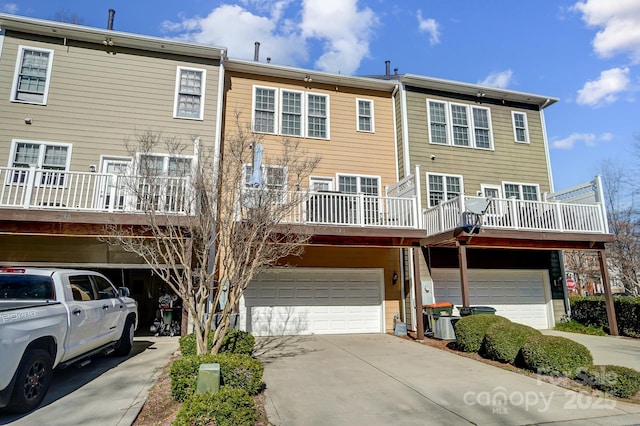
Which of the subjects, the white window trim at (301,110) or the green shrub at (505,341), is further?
the white window trim at (301,110)

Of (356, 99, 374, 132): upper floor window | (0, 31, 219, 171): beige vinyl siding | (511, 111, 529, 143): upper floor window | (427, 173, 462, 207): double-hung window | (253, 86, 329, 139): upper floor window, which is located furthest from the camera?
(511, 111, 529, 143): upper floor window

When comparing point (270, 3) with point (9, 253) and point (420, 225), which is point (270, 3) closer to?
point (420, 225)

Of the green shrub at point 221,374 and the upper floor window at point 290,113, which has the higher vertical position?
the upper floor window at point 290,113

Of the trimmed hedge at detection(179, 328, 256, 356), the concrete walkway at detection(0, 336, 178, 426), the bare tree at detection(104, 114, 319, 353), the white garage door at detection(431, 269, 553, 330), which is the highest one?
the bare tree at detection(104, 114, 319, 353)

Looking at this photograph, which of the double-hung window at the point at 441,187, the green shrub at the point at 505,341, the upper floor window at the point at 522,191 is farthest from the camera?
the upper floor window at the point at 522,191

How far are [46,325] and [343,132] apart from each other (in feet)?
34.4

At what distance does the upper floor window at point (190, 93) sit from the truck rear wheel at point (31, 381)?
8372mm

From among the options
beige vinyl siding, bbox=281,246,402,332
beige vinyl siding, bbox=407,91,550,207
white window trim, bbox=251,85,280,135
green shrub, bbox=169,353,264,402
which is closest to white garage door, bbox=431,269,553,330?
beige vinyl siding, bbox=281,246,402,332

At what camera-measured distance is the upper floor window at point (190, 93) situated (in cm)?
1162

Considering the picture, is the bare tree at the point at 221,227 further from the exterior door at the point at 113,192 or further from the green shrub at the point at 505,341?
the green shrub at the point at 505,341

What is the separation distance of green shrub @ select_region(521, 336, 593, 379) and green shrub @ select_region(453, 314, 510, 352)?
1.49 m

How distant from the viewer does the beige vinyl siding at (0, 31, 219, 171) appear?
10562mm

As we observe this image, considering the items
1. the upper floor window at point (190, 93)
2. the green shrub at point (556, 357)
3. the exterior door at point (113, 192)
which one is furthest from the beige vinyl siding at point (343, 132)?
the green shrub at point (556, 357)

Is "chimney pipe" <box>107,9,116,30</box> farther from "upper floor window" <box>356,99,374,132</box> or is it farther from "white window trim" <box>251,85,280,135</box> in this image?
"upper floor window" <box>356,99,374,132</box>
